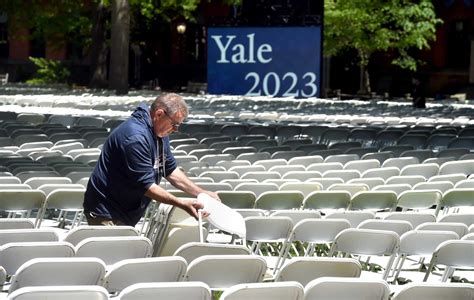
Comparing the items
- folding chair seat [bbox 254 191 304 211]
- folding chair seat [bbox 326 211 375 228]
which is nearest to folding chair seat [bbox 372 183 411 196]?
folding chair seat [bbox 254 191 304 211]

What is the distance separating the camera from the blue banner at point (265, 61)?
107ft

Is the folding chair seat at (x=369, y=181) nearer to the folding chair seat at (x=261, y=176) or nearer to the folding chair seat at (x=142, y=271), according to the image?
the folding chair seat at (x=261, y=176)

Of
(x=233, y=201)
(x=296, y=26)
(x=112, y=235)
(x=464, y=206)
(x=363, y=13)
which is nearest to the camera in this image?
(x=112, y=235)

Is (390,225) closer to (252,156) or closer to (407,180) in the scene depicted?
(407,180)

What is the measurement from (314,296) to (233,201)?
4.52m

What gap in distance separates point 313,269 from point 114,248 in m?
1.31

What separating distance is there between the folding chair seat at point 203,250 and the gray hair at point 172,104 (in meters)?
1.06

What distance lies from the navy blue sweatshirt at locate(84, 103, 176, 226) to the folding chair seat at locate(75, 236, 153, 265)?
68 cm

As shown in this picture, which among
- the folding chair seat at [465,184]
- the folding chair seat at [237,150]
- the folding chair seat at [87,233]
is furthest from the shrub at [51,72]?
the folding chair seat at [87,233]

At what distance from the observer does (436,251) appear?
→ 27.0 feet

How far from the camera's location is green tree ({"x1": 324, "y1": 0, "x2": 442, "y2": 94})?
1906 inches

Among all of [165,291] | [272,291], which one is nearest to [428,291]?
[272,291]

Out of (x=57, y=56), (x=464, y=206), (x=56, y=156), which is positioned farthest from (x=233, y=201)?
(x=57, y=56)

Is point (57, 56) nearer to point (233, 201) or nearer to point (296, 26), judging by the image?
point (296, 26)
